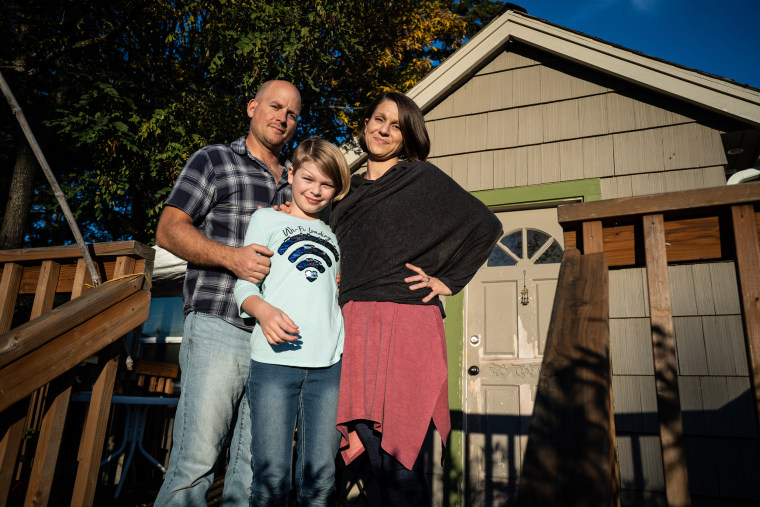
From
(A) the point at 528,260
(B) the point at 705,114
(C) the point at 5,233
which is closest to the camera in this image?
(B) the point at 705,114

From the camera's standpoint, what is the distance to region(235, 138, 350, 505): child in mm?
1574

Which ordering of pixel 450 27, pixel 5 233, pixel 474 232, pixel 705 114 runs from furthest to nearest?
pixel 450 27
pixel 5 233
pixel 705 114
pixel 474 232

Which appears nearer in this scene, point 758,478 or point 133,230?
point 758,478

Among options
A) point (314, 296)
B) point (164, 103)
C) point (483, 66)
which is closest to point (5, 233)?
point (164, 103)

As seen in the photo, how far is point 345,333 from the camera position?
5.74 ft

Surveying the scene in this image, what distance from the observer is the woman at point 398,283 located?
5.13 ft

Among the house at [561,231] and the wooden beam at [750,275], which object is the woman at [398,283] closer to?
the wooden beam at [750,275]

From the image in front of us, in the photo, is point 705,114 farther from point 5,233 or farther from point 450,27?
point 5,233

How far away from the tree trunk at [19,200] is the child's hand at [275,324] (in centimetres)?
736

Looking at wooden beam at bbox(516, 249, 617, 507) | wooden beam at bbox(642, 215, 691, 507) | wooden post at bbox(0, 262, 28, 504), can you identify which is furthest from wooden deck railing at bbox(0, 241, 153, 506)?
wooden beam at bbox(642, 215, 691, 507)

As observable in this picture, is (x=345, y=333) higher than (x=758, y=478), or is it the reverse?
(x=345, y=333)

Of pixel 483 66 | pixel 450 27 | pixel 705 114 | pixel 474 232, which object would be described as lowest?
pixel 474 232

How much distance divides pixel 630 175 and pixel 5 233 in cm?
824

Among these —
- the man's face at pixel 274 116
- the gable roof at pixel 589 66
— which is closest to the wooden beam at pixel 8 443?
the man's face at pixel 274 116
